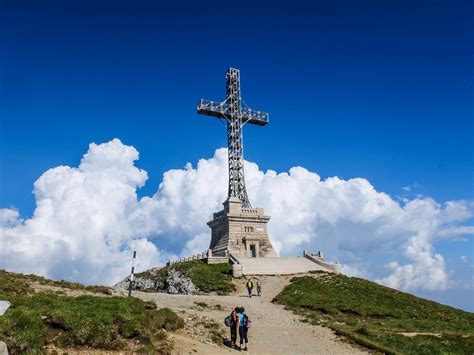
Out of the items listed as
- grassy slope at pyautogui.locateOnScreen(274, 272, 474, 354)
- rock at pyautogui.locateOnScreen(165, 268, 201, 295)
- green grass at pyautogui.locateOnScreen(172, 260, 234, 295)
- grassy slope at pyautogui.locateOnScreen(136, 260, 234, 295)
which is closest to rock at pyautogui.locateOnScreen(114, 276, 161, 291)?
grassy slope at pyautogui.locateOnScreen(136, 260, 234, 295)

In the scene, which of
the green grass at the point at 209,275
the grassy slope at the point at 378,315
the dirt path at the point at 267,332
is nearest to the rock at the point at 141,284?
the green grass at the point at 209,275

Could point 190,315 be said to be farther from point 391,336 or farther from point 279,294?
point 279,294

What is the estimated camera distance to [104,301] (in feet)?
61.4

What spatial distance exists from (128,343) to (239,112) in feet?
162

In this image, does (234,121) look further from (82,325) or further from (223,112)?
(82,325)

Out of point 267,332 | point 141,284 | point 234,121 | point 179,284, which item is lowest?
point 267,332

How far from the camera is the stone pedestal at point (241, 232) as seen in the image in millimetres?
53188

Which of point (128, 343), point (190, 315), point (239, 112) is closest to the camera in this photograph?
point (128, 343)

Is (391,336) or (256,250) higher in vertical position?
(256,250)

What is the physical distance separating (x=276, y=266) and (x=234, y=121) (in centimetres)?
2241

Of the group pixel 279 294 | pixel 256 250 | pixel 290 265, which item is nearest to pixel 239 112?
pixel 256 250

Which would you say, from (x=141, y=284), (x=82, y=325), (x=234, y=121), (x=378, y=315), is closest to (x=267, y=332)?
(x=82, y=325)

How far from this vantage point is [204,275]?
139ft

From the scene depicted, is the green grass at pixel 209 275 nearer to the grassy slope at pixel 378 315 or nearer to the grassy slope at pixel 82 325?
the grassy slope at pixel 378 315
